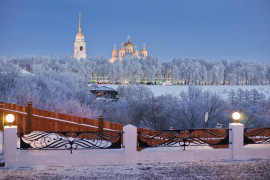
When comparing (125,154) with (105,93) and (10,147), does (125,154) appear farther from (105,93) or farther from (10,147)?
(105,93)

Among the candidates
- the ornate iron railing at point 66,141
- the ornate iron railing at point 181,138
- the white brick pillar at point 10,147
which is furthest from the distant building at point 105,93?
the white brick pillar at point 10,147

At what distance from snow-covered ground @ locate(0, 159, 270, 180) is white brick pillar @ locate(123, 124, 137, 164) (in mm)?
227

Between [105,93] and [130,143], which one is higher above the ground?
[105,93]

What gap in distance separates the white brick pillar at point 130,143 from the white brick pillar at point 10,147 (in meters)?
3.00

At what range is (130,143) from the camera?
8086mm

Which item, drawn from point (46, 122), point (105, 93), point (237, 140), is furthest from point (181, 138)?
point (105, 93)

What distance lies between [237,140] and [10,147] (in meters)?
6.61

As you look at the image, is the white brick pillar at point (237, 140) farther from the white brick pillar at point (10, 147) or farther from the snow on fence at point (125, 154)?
the white brick pillar at point (10, 147)

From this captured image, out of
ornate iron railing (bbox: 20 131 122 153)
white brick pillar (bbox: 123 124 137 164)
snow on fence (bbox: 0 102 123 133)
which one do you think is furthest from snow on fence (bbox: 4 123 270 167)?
snow on fence (bbox: 0 102 123 133)

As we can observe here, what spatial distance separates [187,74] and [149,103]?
155ft

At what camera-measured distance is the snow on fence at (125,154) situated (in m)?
7.68

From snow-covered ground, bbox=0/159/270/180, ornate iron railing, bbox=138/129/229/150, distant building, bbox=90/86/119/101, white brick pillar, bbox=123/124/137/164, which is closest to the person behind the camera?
snow-covered ground, bbox=0/159/270/180

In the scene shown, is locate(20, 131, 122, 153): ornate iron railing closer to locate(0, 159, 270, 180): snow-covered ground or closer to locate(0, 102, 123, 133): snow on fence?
locate(0, 159, 270, 180): snow-covered ground

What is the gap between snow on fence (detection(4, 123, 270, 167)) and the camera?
768 centimetres
